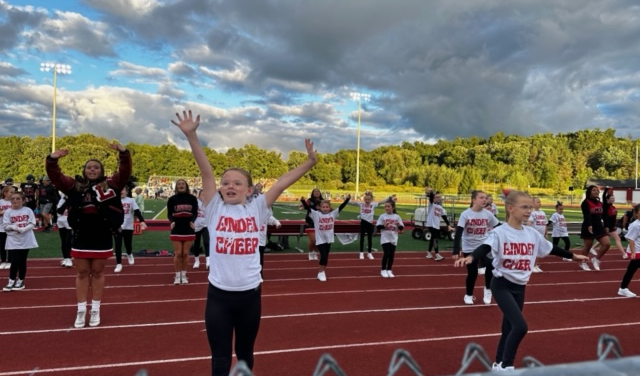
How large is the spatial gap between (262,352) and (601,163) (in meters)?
104

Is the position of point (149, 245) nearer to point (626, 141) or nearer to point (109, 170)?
point (109, 170)

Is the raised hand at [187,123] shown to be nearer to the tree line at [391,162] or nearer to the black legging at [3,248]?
the black legging at [3,248]

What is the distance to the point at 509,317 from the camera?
433 cm

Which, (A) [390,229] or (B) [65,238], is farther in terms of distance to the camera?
(B) [65,238]

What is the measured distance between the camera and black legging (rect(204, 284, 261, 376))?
328cm

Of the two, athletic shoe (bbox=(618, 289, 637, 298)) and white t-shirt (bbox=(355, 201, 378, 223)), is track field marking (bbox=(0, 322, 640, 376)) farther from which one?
white t-shirt (bbox=(355, 201, 378, 223))

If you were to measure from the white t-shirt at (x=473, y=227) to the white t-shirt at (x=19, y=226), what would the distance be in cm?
743

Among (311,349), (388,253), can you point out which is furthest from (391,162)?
(311,349)

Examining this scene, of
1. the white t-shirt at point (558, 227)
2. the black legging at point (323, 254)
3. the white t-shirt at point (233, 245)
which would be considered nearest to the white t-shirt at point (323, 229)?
the black legging at point (323, 254)

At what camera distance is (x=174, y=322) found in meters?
6.43

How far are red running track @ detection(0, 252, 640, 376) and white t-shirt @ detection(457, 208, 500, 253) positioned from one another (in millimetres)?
994

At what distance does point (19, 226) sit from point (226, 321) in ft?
21.4

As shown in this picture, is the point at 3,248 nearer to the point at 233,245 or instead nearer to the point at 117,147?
the point at 117,147

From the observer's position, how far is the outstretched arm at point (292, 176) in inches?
142
